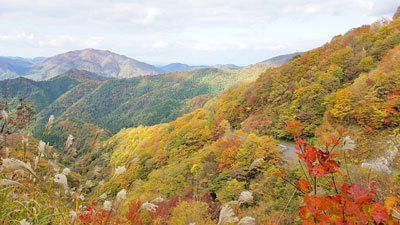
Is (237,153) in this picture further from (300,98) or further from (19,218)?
(19,218)

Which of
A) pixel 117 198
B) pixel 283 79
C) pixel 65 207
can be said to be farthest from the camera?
pixel 283 79

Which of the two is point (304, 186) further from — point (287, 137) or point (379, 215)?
point (287, 137)

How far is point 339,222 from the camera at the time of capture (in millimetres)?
1942

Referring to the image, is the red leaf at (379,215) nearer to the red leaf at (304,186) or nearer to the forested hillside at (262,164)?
the forested hillside at (262,164)

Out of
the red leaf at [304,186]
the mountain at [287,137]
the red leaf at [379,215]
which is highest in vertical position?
the red leaf at [304,186]

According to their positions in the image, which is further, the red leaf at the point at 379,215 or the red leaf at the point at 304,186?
the red leaf at the point at 304,186

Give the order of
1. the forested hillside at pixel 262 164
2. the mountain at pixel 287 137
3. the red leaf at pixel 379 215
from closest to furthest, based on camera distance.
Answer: the red leaf at pixel 379 215
the forested hillside at pixel 262 164
the mountain at pixel 287 137

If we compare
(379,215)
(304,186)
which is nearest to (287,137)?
(304,186)

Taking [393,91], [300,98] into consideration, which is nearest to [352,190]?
[393,91]

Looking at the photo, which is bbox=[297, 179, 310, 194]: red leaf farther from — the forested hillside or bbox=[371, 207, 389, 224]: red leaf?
bbox=[371, 207, 389, 224]: red leaf

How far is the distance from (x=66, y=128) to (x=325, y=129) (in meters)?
154

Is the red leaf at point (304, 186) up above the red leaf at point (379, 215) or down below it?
above

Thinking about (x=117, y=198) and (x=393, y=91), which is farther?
(x=393, y=91)

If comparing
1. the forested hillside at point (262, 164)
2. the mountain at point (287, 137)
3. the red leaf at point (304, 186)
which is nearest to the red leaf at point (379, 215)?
the forested hillside at point (262, 164)
